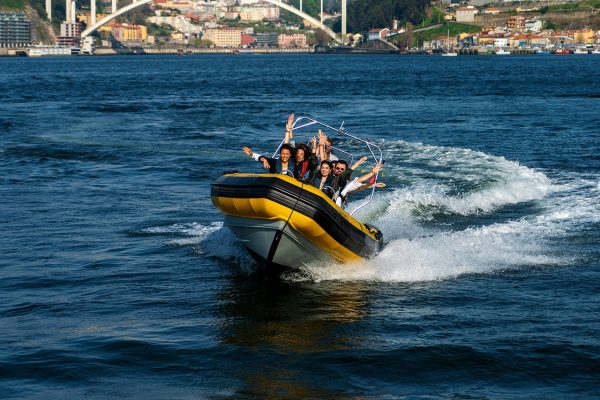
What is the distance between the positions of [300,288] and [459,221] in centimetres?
528

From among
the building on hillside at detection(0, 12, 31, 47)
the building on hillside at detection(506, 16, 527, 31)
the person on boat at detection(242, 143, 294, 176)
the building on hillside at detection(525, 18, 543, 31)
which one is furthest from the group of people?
the building on hillside at detection(0, 12, 31, 47)

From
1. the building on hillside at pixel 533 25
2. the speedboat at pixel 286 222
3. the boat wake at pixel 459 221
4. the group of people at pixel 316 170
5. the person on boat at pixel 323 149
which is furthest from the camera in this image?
the building on hillside at pixel 533 25

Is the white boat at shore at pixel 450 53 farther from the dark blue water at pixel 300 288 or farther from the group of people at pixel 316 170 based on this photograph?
the group of people at pixel 316 170

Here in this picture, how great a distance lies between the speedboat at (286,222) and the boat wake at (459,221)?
0.32m

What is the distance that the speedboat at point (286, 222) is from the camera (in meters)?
12.2

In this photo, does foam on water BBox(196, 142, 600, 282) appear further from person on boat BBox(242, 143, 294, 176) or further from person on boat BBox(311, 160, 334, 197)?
person on boat BBox(242, 143, 294, 176)

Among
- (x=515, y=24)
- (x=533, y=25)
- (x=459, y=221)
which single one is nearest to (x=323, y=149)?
(x=459, y=221)

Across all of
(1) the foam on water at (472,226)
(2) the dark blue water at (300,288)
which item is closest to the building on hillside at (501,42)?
(2) the dark blue water at (300,288)

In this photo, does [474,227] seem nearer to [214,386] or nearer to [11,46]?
[214,386]

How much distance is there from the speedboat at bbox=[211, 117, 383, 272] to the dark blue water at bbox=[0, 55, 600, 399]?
1.09ft

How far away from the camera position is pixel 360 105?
4628 centimetres

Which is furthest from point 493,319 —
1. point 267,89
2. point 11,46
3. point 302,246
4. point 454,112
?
point 11,46

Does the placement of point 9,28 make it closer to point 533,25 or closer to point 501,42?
point 501,42

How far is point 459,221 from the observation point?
17422 mm
